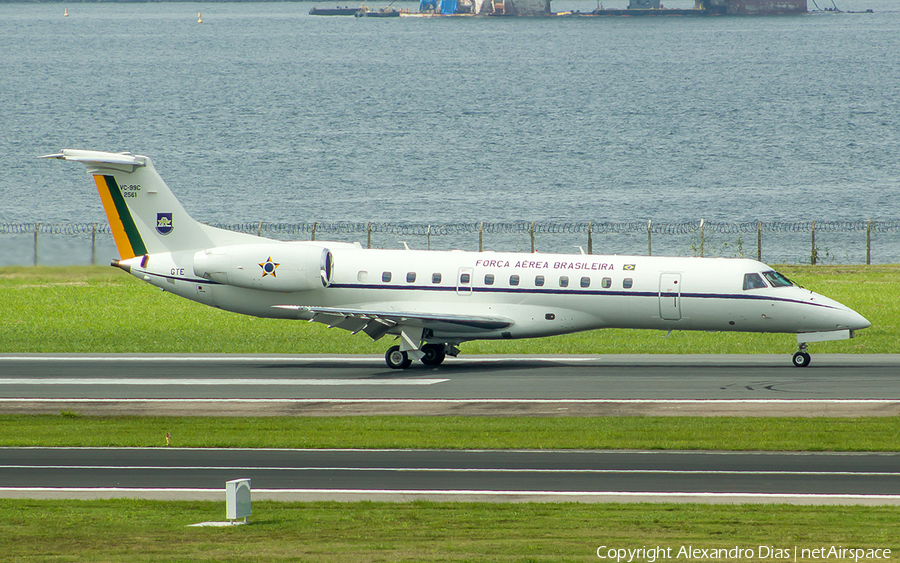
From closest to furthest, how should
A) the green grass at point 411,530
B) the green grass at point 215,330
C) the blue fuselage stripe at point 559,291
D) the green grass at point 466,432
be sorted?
1. the green grass at point 411,530
2. the green grass at point 466,432
3. the blue fuselage stripe at point 559,291
4. the green grass at point 215,330

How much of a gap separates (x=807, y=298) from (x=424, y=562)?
2173 cm

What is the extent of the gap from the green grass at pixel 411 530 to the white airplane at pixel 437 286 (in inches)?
652

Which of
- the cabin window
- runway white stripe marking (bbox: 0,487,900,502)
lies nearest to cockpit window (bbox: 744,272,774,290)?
the cabin window

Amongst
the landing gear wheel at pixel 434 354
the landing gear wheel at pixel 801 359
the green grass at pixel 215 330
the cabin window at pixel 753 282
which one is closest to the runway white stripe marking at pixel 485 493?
the cabin window at pixel 753 282

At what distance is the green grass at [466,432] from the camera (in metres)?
21.2

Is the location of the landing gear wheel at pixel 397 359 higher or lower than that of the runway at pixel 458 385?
higher

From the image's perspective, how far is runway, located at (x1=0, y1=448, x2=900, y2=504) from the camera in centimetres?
1702

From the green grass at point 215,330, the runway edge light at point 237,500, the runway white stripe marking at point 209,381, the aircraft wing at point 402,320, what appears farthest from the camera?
the green grass at point 215,330

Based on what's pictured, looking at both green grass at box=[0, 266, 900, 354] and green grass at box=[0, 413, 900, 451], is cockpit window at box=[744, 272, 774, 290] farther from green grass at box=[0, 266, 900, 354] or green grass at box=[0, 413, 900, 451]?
green grass at box=[0, 413, 900, 451]

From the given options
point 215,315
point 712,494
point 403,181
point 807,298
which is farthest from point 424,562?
point 403,181

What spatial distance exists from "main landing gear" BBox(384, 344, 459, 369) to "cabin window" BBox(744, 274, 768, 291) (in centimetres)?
951

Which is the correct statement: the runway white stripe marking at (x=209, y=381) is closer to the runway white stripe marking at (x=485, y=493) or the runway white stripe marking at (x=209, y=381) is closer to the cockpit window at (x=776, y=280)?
the cockpit window at (x=776, y=280)

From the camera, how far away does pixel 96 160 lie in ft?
115

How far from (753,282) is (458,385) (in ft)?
30.6
